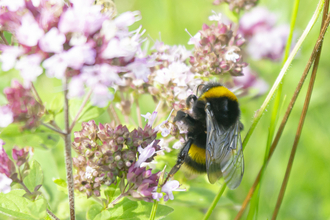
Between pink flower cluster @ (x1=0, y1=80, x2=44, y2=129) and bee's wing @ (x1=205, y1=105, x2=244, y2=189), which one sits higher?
bee's wing @ (x1=205, y1=105, x2=244, y2=189)

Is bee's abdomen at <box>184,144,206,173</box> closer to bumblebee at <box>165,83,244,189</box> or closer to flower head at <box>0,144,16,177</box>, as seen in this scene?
bumblebee at <box>165,83,244,189</box>

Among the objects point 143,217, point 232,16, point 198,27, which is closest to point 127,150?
point 143,217

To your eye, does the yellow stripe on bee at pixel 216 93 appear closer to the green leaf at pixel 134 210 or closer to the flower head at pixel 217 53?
the flower head at pixel 217 53

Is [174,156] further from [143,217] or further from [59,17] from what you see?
[59,17]

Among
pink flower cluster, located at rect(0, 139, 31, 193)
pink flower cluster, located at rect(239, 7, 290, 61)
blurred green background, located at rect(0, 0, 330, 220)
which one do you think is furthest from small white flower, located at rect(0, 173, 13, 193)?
pink flower cluster, located at rect(239, 7, 290, 61)

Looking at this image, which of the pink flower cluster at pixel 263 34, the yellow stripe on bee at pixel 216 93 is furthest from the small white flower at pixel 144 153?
the pink flower cluster at pixel 263 34

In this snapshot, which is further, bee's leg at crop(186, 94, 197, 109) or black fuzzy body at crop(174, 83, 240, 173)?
bee's leg at crop(186, 94, 197, 109)
